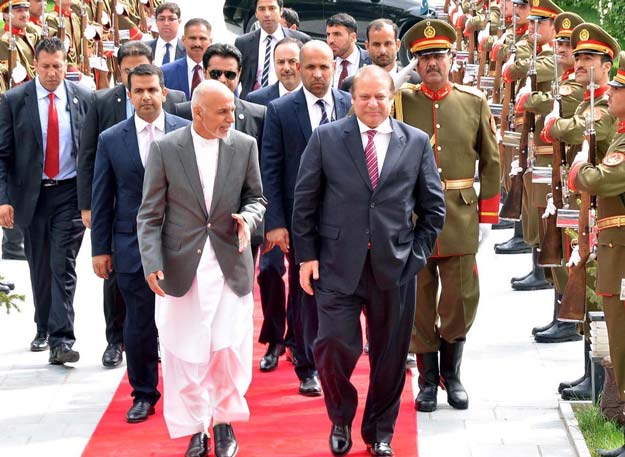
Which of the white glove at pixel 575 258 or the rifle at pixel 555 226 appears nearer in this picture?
the white glove at pixel 575 258

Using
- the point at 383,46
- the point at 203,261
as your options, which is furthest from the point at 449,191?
the point at 383,46

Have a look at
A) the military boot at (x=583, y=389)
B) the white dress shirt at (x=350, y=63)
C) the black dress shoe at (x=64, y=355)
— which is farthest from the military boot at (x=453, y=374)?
the white dress shirt at (x=350, y=63)

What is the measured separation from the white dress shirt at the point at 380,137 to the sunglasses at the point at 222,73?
1.87 meters

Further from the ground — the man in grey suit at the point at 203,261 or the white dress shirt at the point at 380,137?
the white dress shirt at the point at 380,137

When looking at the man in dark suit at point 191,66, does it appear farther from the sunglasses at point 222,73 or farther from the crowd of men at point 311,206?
the sunglasses at point 222,73

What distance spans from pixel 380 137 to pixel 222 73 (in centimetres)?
192

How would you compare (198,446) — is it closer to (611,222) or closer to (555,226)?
(611,222)

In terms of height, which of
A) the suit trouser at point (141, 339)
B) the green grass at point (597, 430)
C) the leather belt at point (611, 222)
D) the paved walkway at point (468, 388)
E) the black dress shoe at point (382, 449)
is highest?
the leather belt at point (611, 222)

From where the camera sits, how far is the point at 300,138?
9266 millimetres

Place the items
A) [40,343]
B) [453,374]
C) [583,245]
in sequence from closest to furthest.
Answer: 1. [583,245]
2. [453,374]
3. [40,343]

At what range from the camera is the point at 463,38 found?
57.2 ft

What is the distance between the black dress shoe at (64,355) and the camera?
9969 millimetres

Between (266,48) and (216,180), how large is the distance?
4569mm

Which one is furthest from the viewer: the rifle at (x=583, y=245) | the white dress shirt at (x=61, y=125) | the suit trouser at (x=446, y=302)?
the white dress shirt at (x=61, y=125)
